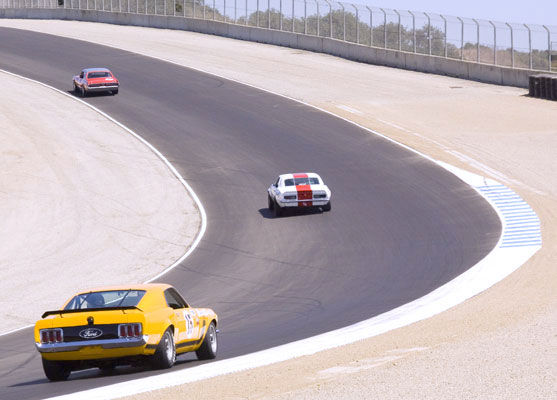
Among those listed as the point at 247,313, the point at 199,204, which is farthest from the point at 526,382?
the point at 199,204

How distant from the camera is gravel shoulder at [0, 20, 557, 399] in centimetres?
1130

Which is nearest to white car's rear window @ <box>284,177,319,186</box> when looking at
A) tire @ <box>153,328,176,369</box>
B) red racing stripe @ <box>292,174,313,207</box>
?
red racing stripe @ <box>292,174,313,207</box>

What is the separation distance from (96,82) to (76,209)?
20.7m

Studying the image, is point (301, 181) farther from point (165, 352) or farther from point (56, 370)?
point (56, 370)

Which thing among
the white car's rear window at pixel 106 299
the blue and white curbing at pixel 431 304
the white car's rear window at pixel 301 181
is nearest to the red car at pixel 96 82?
the white car's rear window at pixel 301 181

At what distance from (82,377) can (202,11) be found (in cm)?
6826

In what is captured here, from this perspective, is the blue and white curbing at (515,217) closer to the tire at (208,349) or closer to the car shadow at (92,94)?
the tire at (208,349)

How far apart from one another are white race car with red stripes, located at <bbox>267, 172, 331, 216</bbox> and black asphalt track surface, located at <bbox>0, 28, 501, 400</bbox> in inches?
18.1

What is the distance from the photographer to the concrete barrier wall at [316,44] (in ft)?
191

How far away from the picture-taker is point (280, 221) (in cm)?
3250

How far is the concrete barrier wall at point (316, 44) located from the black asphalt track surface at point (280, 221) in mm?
13125

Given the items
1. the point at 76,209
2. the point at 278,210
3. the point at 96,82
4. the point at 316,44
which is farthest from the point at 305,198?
the point at 316,44

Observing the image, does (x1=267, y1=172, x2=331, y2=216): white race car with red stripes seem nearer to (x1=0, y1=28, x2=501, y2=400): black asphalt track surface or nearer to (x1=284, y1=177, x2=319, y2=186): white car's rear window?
(x1=284, y1=177, x2=319, y2=186): white car's rear window

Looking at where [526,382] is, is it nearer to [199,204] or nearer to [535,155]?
[199,204]
